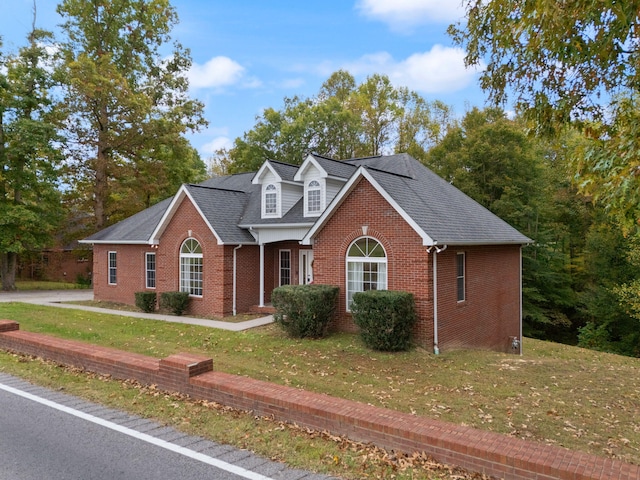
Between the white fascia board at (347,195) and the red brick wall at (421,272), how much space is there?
16 centimetres

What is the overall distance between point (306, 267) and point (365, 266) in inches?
202

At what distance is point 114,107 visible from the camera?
102 feet

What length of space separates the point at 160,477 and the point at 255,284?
46.1 ft

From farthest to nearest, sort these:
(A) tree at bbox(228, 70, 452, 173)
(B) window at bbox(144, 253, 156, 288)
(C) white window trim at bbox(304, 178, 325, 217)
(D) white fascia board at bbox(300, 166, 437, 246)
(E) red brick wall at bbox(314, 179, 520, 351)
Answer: (A) tree at bbox(228, 70, 452, 173), (B) window at bbox(144, 253, 156, 288), (C) white window trim at bbox(304, 178, 325, 217), (E) red brick wall at bbox(314, 179, 520, 351), (D) white fascia board at bbox(300, 166, 437, 246)

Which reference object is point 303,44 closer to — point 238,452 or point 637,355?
point 238,452

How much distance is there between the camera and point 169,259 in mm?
19406

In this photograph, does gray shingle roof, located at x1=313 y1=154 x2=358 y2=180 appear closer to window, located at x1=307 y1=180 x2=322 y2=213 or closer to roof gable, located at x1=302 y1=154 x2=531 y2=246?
window, located at x1=307 y1=180 x2=322 y2=213

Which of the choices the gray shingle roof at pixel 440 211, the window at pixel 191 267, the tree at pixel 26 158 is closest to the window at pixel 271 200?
the window at pixel 191 267

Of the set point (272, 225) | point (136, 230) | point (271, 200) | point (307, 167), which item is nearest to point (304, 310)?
point (272, 225)

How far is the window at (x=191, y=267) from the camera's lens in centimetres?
1859

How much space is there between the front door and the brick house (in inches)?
1.7

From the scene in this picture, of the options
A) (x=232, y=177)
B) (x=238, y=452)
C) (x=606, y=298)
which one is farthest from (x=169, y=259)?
(x=606, y=298)

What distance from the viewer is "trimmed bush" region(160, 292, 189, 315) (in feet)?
60.3

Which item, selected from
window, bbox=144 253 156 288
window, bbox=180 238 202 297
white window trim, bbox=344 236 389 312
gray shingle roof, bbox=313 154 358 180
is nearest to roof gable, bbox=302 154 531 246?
white window trim, bbox=344 236 389 312
